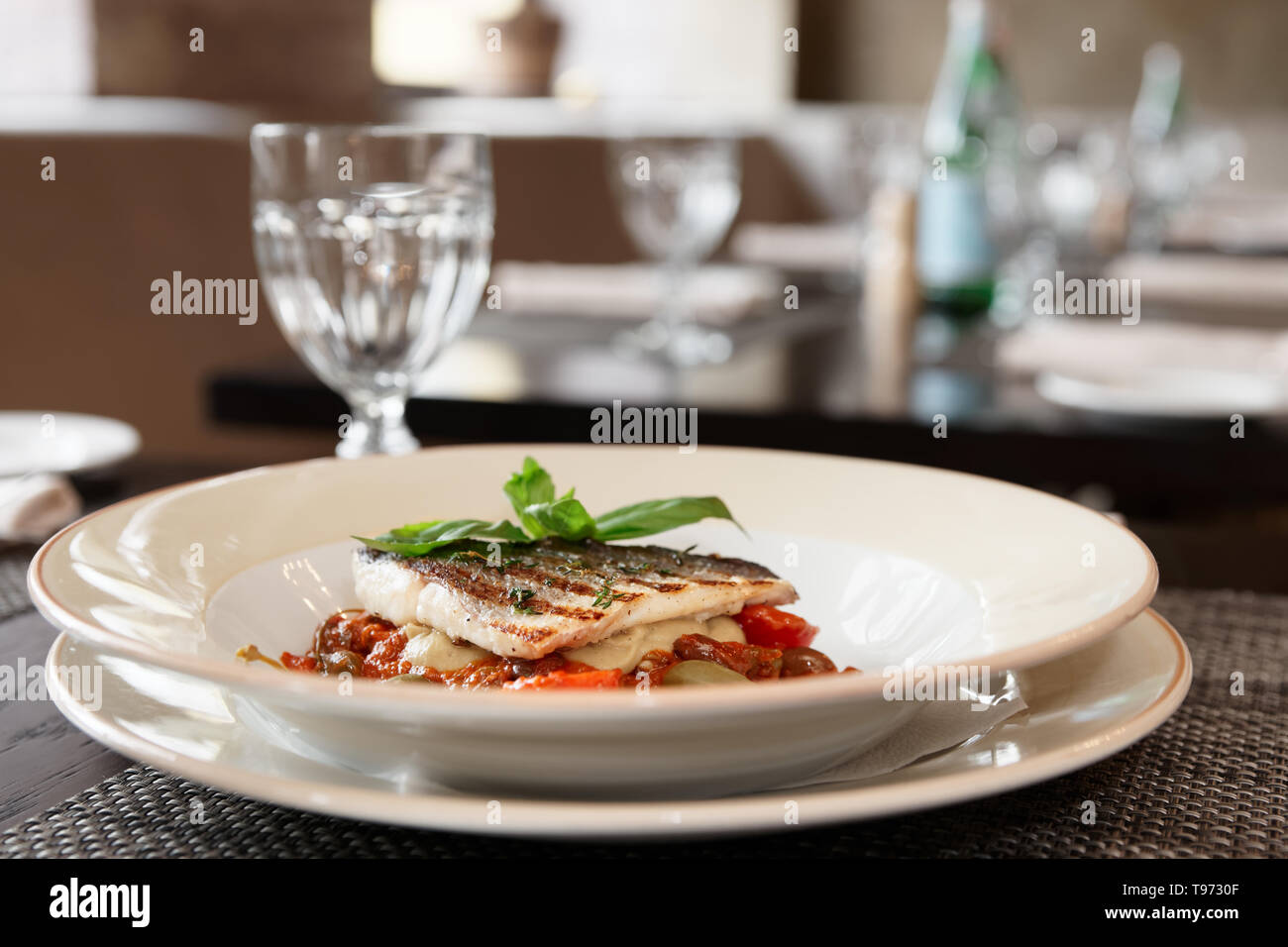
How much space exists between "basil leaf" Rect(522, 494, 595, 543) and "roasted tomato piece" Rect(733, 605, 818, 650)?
0.10 metres

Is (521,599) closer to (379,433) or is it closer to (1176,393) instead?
(379,433)

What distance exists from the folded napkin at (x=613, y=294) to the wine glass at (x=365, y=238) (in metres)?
1.38

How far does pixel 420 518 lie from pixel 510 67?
16.1ft

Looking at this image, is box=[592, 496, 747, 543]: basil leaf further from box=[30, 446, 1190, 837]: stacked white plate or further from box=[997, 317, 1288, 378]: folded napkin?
box=[997, 317, 1288, 378]: folded napkin

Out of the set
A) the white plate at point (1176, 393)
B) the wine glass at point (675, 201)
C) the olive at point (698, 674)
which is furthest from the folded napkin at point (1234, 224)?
the olive at point (698, 674)

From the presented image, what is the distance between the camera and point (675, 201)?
2.23 m

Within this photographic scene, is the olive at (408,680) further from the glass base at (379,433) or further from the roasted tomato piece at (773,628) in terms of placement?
the glass base at (379,433)

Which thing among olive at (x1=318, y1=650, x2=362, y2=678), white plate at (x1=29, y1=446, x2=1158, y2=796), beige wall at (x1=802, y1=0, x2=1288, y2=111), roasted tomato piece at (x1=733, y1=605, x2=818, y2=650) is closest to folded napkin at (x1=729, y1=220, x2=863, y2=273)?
white plate at (x1=29, y1=446, x2=1158, y2=796)

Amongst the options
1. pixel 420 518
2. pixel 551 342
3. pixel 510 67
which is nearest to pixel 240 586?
pixel 420 518

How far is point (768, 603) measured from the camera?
0.76m

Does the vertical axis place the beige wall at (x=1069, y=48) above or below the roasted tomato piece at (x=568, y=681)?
above

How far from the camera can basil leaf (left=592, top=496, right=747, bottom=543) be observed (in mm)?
750

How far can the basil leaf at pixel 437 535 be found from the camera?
706 millimetres

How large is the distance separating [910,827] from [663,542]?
1.15ft
